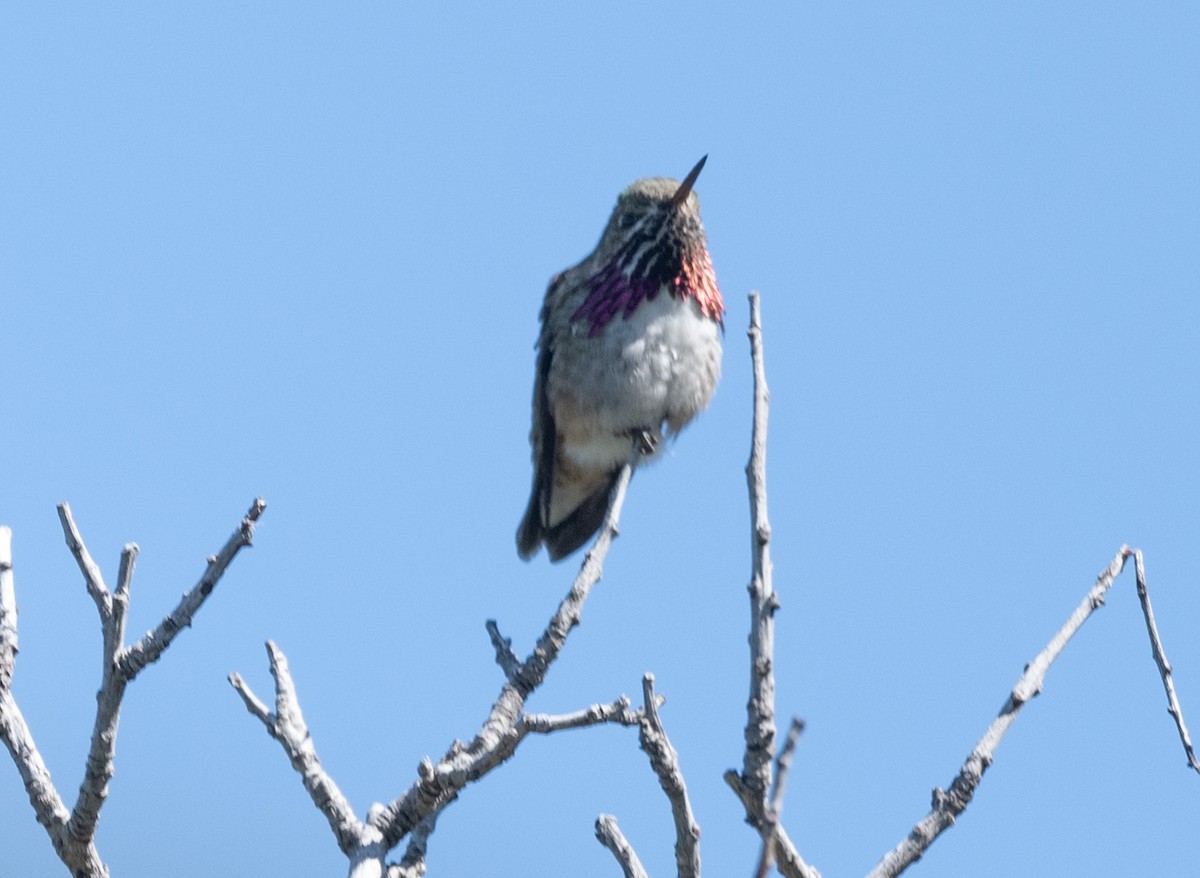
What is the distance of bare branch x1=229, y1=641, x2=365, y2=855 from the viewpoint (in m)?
4.11

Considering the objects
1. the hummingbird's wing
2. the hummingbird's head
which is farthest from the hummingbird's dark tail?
the hummingbird's head

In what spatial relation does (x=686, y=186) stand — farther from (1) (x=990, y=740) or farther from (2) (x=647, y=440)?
(1) (x=990, y=740)

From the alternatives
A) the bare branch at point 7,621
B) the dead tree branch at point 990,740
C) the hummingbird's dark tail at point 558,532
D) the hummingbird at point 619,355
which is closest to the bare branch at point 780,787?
the dead tree branch at point 990,740

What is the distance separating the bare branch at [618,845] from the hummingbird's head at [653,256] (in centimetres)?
370

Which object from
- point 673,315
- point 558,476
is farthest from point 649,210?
point 558,476

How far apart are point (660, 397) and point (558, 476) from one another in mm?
893

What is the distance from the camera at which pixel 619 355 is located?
285 inches

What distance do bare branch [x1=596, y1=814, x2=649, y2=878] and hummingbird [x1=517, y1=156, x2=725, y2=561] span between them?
3443 mm

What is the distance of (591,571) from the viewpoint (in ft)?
15.3

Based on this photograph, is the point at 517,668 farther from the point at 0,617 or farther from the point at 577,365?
the point at 577,365

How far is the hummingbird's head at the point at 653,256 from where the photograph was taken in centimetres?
741

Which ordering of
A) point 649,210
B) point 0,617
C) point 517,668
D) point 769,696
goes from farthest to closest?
point 649,210
point 517,668
point 0,617
point 769,696

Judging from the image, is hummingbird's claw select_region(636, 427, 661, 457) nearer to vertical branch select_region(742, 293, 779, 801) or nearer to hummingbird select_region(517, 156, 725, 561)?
hummingbird select_region(517, 156, 725, 561)

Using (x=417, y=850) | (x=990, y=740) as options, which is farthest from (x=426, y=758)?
(x=990, y=740)
